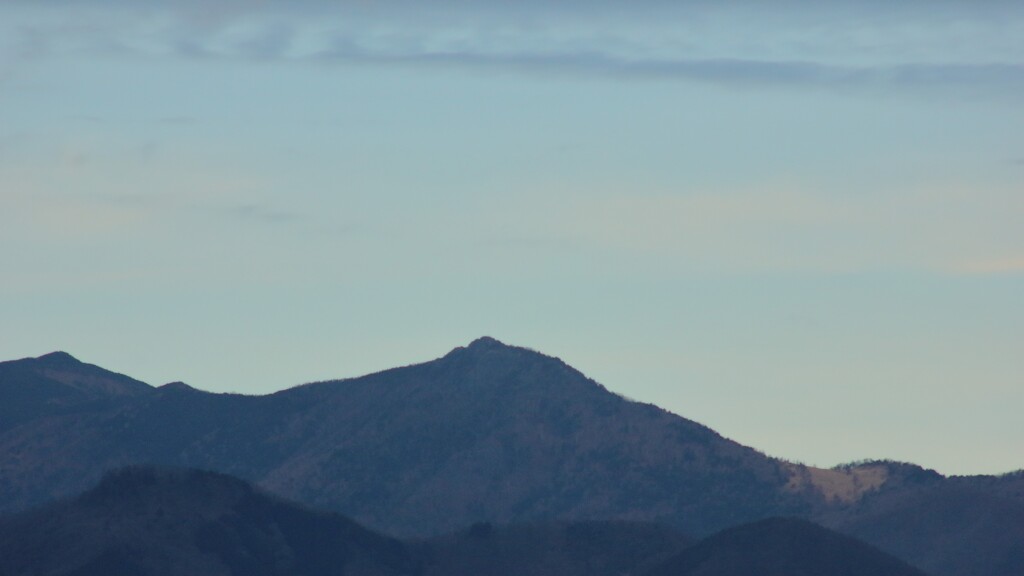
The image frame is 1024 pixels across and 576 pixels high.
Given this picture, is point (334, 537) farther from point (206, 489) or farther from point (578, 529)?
point (578, 529)

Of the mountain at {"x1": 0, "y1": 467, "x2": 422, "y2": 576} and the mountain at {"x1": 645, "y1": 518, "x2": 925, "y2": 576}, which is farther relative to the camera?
the mountain at {"x1": 0, "y1": 467, "x2": 422, "y2": 576}

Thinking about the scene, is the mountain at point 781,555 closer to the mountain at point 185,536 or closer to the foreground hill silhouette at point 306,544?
the foreground hill silhouette at point 306,544

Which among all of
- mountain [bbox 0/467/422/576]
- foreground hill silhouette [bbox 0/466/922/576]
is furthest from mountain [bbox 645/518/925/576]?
mountain [bbox 0/467/422/576]

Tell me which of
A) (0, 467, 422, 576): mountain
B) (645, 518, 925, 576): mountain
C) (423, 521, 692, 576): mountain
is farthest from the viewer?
(423, 521, 692, 576): mountain

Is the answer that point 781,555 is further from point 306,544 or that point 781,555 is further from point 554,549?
point 306,544

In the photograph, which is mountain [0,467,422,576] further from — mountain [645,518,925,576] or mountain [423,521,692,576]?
mountain [645,518,925,576]

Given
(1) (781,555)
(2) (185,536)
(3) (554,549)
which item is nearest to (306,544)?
(2) (185,536)

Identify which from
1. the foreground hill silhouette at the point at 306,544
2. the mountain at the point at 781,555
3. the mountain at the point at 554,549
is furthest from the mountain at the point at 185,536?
the mountain at the point at 781,555
